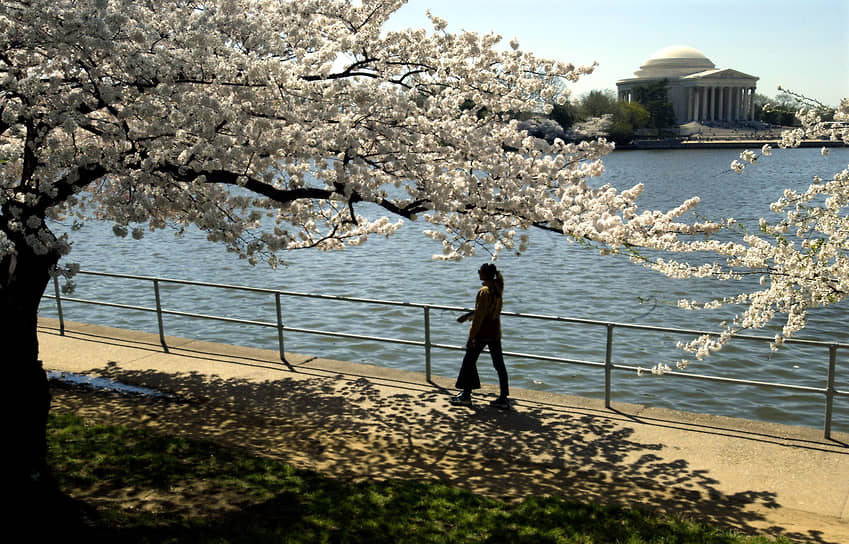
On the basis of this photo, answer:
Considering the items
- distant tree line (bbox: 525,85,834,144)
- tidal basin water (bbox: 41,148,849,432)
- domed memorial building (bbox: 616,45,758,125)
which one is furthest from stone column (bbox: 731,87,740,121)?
tidal basin water (bbox: 41,148,849,432)

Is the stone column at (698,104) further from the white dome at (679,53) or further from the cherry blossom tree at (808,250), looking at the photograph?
the cherry blossom tree at (808,250)

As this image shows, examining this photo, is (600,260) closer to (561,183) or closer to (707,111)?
(561,183)

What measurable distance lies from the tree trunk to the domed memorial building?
169 metres

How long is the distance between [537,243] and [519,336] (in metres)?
17.2

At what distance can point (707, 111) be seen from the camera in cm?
16975

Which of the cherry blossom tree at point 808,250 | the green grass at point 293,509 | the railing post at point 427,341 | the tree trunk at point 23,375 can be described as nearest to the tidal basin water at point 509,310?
the cherry blossom tree at point 808,250

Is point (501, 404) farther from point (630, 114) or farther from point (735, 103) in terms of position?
point (735, 103)

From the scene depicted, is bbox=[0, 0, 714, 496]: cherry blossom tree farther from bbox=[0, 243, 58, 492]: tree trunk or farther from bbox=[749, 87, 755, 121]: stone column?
bbox=[749, 87, 755, 121]: stone column

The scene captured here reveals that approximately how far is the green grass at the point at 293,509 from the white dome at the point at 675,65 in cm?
18340

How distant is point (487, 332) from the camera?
894cm

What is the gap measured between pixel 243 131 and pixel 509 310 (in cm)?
1411

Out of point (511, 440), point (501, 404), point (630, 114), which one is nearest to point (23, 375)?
point (511, 440)

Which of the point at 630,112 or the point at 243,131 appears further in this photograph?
the point at 630,112

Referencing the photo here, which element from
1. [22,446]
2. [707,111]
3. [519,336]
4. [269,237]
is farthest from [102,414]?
[707,111]
